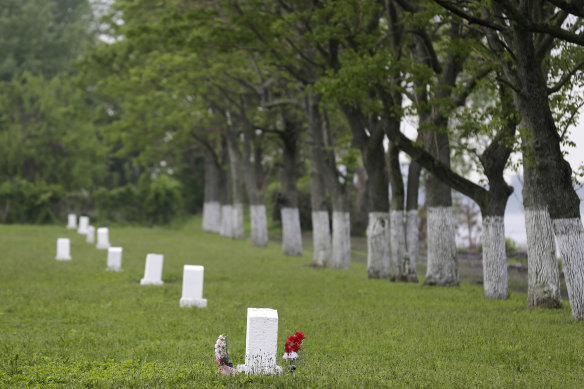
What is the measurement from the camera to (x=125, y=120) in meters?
44.5

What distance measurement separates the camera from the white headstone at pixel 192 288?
583 inches

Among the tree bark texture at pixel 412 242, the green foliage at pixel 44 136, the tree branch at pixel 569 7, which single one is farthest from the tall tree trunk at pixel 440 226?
the green foliage at pixel 44 136

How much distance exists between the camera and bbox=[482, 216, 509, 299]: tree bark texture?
16.6 meters

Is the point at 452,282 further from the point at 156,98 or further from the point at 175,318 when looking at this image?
the point at 156,98

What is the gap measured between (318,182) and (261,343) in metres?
21.0

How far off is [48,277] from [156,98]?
19577 millimetres

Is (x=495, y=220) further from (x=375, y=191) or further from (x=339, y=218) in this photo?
(x=339, y=218)

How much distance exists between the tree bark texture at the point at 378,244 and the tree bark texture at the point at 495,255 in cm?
540

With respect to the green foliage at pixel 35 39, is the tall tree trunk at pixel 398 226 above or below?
below

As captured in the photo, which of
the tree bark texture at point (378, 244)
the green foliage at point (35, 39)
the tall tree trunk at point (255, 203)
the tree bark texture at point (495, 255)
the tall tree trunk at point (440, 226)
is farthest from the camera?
the green foliage at point (35, 39)

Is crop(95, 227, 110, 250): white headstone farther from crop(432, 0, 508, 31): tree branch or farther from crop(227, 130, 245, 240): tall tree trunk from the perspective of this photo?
crop(432, 0, 508, 31): tree branch

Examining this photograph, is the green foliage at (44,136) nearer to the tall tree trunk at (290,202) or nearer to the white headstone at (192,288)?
the tall tree trunk at (290,202)

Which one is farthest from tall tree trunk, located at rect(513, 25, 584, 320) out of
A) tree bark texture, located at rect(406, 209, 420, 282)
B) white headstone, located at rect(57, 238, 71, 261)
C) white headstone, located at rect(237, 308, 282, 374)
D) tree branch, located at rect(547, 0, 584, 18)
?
white headstone, located at rect(57, 238, 71, 261)

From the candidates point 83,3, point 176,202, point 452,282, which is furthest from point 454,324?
point 83,3
